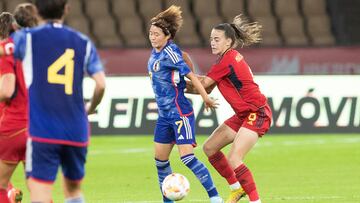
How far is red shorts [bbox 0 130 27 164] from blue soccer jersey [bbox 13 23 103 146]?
1470mm

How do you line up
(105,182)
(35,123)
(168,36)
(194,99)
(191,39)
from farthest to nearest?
(191,39)
(194,99)
(105,182)
(168,36)
(35,123)

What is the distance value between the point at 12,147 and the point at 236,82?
259 cm

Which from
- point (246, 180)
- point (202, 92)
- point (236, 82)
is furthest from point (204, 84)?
point (246, 180)

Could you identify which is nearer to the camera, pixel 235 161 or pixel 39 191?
pixel 39 191

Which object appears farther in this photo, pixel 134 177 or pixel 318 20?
A: pixel 318 20

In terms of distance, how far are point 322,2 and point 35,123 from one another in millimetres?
17734

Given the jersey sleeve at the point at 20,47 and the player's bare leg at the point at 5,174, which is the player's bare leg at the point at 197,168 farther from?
the jersey sleeve at the point at 20,47

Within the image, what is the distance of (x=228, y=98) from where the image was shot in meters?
10.3

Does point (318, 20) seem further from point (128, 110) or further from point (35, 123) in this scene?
point (35, 123)

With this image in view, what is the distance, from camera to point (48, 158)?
23.4 feet

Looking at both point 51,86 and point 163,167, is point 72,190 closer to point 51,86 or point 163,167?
point 51,86

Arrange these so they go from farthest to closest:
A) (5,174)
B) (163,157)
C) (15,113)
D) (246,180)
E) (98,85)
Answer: (163,157) → (246,180) → (5,174) → (15,113) → (98,85)

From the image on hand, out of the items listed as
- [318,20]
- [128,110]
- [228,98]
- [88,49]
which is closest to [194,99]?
[128,110]

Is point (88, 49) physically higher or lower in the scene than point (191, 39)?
higher
